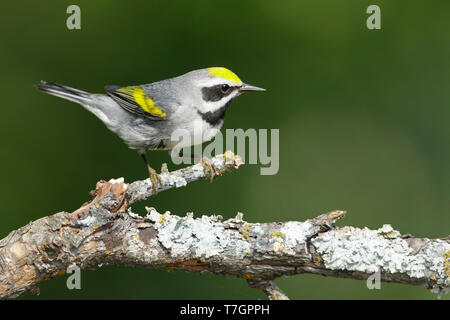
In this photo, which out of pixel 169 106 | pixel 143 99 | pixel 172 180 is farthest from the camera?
pixel 143 99

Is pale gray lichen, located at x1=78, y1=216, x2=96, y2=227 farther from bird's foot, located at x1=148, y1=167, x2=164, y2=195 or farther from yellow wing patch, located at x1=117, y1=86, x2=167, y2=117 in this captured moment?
yellow wing patch, located at x1=117, y1=86, x2=167, y2=117

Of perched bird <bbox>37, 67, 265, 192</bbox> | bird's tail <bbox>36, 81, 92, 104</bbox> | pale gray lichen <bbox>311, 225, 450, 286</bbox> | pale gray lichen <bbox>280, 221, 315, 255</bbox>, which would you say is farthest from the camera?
bird's tail <bbox>36, 81, 92, 104</bbox>

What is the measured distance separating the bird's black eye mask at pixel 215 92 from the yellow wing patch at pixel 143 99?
15.0 inches

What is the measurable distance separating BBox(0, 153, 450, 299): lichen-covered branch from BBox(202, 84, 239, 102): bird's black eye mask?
53.2 inches

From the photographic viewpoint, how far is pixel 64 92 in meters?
4.61

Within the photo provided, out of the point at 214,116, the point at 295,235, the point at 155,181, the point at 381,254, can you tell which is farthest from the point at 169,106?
the point at 381,254

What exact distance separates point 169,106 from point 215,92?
1.32 feet

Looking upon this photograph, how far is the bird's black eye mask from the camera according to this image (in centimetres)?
443

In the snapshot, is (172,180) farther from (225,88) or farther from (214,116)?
(225,88)

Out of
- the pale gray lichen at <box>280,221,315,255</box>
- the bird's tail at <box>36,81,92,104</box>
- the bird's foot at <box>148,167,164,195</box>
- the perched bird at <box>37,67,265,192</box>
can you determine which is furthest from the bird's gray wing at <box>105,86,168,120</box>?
the pale gray lichen at <box>280,221,315,255</box>

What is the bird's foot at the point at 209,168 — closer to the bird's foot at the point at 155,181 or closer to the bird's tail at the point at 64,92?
the bird's foot at the point at 155,181

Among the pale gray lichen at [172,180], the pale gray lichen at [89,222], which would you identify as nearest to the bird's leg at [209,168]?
the pale gray lichen at [172,180]

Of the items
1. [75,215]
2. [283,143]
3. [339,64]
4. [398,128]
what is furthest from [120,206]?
[398,128]

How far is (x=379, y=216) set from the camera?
5.41 m
